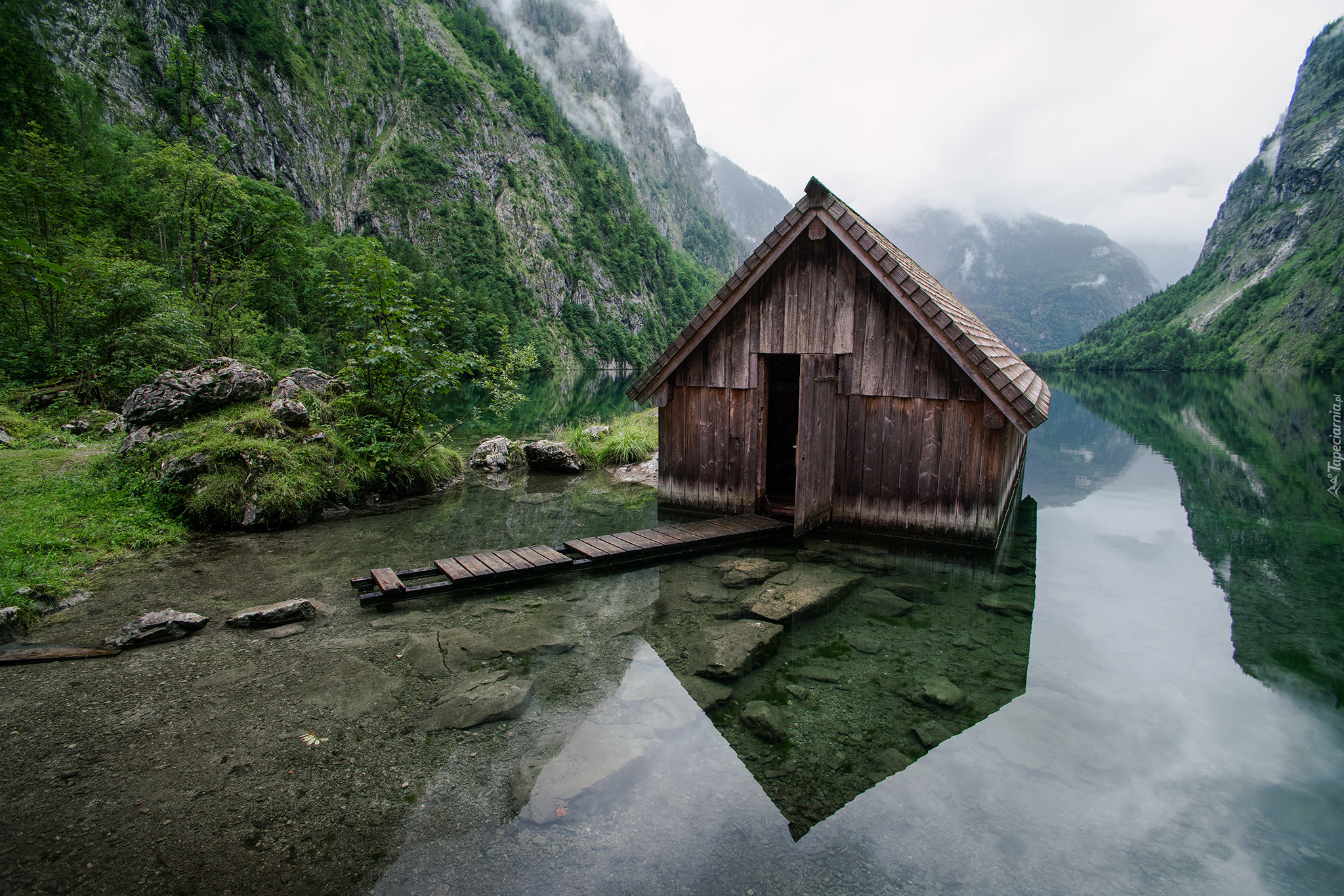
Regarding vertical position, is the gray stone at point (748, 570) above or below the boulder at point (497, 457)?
below

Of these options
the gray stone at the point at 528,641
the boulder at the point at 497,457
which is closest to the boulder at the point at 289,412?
the boulder at the point at 497,457

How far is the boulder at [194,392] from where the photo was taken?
1063 centimetres

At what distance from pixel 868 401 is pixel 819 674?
5.21 metres

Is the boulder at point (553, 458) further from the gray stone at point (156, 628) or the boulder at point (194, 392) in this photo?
the gray stone at point (156, 628)

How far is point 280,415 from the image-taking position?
11148 mm

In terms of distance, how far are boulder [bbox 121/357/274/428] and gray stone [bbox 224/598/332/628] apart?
259 inches

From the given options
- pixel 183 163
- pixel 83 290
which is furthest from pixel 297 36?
pixel 83 290

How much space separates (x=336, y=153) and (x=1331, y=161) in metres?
164

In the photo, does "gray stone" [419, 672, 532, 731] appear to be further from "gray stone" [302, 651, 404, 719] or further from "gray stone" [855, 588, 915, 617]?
"gray stone" [855, 588, 915, 617]

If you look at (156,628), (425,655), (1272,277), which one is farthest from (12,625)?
(1272,277)

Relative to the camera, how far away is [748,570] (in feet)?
27.5

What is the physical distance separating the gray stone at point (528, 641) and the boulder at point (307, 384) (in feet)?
30.0

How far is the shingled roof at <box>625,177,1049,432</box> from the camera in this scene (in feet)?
26.4

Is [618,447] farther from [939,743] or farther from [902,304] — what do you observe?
[939,743]
